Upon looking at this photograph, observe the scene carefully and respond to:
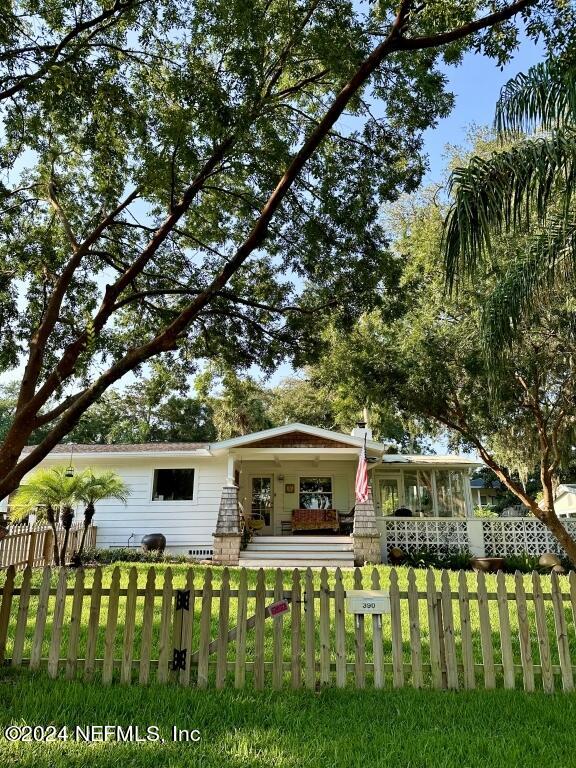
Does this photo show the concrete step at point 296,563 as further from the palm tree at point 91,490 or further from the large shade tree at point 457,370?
the large shade tree at point 457,370

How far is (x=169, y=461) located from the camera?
628 inches

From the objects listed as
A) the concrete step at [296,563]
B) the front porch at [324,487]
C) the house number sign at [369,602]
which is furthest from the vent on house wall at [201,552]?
the house number sign at [369,602]

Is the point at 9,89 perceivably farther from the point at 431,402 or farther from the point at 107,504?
the point at 107,504

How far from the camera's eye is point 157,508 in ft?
51.2

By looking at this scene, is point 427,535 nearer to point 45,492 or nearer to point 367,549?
point 367,549

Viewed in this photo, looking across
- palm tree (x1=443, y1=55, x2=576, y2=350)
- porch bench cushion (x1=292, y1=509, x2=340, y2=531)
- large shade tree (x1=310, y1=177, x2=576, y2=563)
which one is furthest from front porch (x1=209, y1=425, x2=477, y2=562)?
palm tree (x1=443, y1=55, x2=576, y2=350)

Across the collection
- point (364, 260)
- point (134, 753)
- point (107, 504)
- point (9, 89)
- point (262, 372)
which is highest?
point (9, 89)

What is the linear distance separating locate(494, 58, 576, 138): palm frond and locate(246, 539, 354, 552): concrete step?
11.3m

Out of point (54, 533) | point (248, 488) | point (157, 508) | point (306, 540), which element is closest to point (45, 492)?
point (54, 533)

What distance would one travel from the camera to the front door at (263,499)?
17.7 meters

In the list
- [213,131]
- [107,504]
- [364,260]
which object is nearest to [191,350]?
[364,260]

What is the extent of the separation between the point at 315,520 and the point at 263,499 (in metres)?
2.73

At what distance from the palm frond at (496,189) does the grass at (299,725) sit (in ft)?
12.1

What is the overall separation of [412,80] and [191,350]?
5882mm
